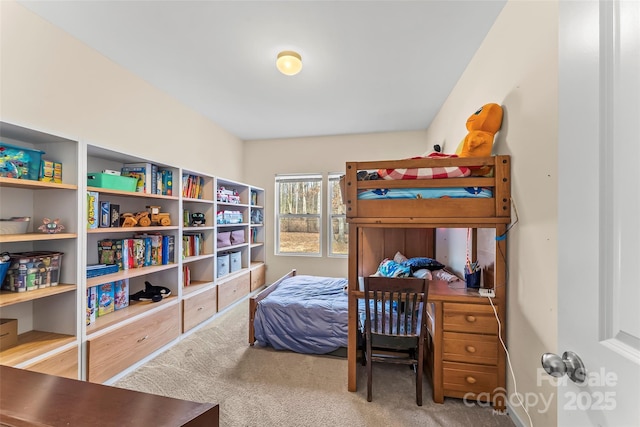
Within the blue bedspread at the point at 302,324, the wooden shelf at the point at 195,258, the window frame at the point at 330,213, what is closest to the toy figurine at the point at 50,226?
the wooden shelf at the point at 195,258

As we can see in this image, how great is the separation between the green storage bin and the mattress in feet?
6.77

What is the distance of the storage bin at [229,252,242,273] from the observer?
12.7 feet

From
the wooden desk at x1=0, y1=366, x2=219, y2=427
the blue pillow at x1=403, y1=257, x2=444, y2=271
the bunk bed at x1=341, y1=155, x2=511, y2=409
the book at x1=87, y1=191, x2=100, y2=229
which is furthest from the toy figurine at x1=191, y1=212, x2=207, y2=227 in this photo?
the wooden desk at x1=0, y1=366, x2=219, y2=427

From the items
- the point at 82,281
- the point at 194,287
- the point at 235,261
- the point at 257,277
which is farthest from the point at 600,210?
the point at 257,277

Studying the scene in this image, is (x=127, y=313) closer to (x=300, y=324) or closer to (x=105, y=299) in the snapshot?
(x=105, y=299)

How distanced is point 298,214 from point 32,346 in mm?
3553

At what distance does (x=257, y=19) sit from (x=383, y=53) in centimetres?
111

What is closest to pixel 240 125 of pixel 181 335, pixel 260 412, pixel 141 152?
pixel 141 152

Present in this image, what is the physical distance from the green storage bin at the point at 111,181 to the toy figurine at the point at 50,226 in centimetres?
41

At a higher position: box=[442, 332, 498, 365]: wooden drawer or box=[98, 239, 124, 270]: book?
box=[98, 239, 124, 270]: book

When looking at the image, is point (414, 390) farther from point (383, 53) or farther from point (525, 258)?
point (383, 53)

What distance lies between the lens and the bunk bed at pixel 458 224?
1750mm

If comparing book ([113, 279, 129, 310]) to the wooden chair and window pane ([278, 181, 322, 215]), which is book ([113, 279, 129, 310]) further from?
window pane ([278, 181, 322, 215])

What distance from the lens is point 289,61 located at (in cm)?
227
